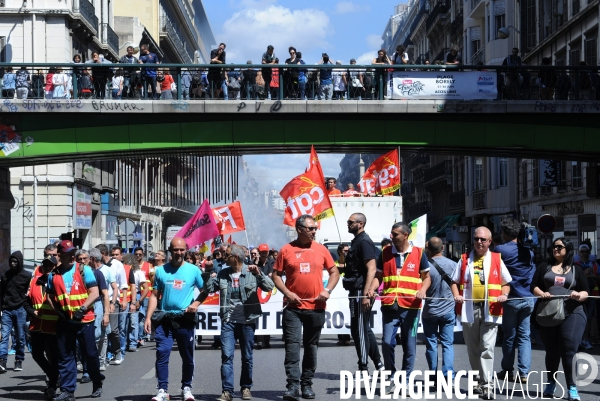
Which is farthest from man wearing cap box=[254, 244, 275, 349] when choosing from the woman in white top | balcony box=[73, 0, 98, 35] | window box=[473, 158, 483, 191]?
window box=[473, 158, 483, 191]

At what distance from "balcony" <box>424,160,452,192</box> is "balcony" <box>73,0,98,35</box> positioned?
27473 millimetres

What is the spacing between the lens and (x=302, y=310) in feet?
34.6

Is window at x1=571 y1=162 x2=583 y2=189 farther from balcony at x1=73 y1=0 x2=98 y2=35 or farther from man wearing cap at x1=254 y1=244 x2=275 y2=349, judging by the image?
man wearing cap at x1=254 y1=244 x2=275 y2=349

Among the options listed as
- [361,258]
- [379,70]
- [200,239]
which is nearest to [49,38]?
[379,70]

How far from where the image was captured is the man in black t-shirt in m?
11.5

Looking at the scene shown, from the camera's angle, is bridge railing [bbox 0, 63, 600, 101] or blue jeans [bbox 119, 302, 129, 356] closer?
blue jeans [bbox 119, 302, 129, 356]

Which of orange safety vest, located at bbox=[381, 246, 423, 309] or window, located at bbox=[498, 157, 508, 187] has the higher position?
window, located at bbox=[498, 157, 508, 187]

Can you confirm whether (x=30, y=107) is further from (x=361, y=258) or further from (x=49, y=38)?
(x=361, y=258)

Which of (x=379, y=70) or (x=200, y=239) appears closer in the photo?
(x=200, y=239)

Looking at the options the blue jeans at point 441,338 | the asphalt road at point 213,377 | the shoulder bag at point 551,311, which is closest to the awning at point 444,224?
the asphalt road at point 213,377

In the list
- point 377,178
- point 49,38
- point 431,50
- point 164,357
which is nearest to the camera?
point 164,357

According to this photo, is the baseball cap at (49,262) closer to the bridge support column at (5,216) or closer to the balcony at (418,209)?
the bridge support column at (5,216)

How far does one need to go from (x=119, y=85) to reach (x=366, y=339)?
1682 centimetres

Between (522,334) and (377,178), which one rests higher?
(377,178)
